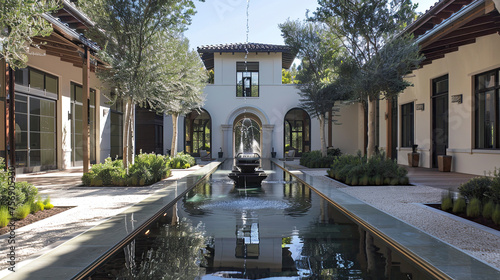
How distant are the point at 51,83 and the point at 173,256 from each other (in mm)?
16192

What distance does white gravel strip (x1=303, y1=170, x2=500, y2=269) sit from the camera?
5363mm

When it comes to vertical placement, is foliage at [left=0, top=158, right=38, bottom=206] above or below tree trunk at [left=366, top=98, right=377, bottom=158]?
below

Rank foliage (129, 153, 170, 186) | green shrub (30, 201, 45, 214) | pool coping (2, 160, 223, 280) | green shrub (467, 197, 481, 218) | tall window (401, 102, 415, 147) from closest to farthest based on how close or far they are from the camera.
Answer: pool coping (2, 160, 223, 280), green shrub (467, 197, 481, 218), green shrub (30, 201, 45, 214), foliage (129, 153, 170, 186), tall window (401, 102, 415, 147)

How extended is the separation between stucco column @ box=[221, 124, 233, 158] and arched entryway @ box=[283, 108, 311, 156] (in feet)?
14.9

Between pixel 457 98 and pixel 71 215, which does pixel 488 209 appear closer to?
pixel 71 215

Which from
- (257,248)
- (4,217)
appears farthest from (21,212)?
(257,248)

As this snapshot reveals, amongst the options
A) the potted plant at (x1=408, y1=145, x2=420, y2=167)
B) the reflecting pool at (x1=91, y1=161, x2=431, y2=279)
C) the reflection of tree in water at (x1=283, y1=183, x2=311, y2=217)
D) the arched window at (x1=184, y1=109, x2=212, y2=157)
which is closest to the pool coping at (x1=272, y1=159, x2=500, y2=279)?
the reflecting pool at (x1=91, y1=161, x2=431, y2=279)

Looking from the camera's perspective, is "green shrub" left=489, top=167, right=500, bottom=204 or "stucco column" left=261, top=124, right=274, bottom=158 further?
"stucco column" left=261, top=124, right=274, bottom=158

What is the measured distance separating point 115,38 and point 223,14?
356cm

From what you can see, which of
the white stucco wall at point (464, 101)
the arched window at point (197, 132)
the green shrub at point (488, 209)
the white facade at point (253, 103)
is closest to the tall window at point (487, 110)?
the white stucco wall at point (464, 101)

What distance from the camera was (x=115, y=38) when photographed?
12.7 m

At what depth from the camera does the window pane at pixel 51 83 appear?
1803 cm

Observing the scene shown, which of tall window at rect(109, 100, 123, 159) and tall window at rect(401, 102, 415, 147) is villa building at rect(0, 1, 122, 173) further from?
tall window at rect(401, 102, 415, 147)

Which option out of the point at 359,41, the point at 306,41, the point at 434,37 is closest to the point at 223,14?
the point at 359,41
